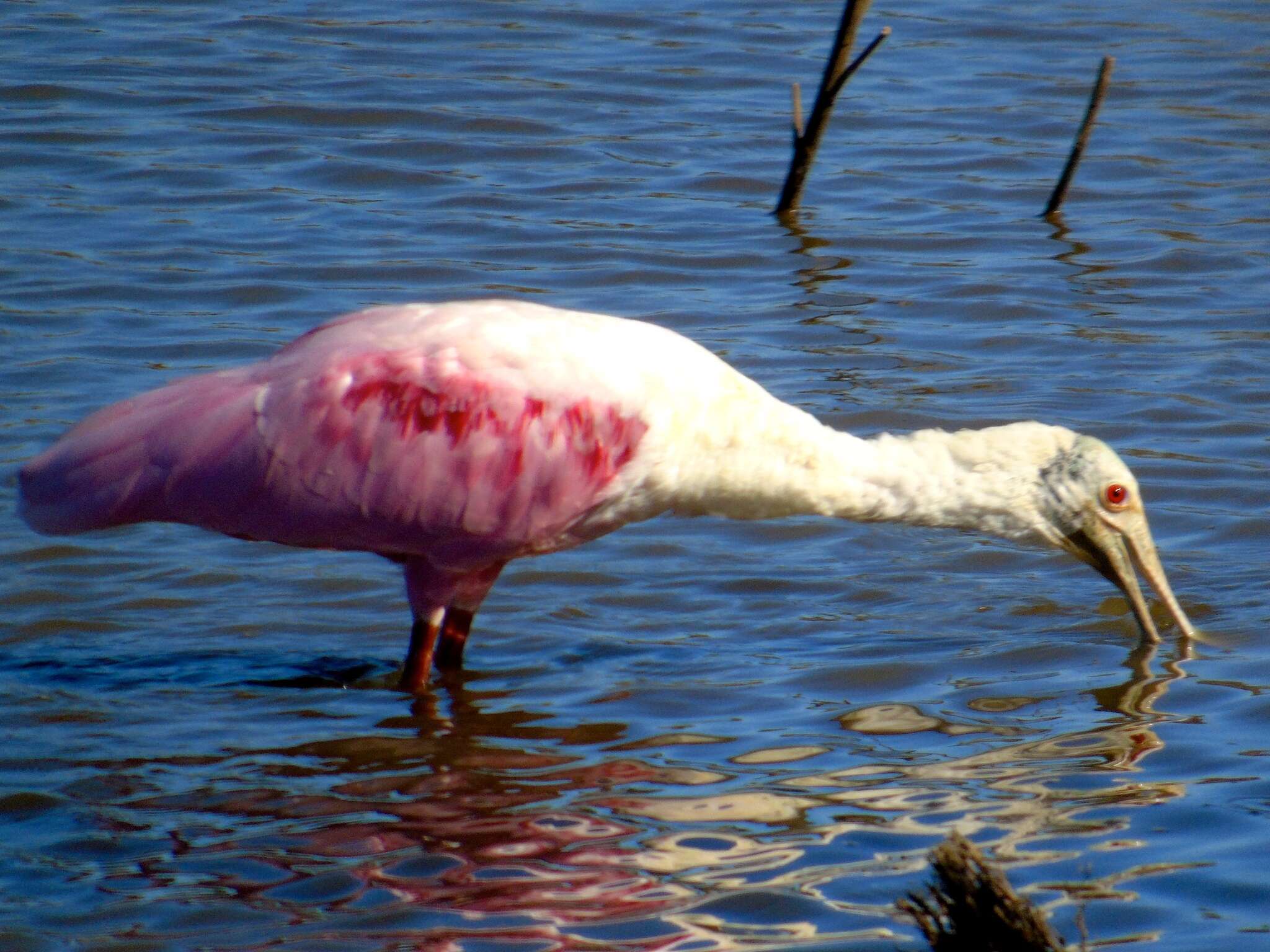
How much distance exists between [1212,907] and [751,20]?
12808 mm

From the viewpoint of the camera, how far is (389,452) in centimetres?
673

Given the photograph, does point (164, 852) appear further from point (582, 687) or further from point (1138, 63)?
point (1138, 63)

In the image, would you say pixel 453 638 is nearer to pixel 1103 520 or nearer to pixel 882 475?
pixel 882 475

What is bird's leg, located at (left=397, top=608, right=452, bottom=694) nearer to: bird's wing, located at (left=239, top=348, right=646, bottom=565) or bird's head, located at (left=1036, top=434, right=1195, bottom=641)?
bird's wing, located at (left=239, top=348, right=646, bottom=565)

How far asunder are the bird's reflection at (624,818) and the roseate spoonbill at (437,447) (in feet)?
2.13

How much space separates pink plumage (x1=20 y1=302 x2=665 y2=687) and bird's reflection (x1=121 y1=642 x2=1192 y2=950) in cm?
68

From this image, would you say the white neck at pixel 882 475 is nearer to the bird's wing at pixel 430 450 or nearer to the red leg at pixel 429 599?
the bird's wing at pixel 430 450

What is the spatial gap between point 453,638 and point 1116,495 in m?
2.43

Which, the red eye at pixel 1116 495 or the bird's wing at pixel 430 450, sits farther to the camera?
the red eye at pixel 1116 495

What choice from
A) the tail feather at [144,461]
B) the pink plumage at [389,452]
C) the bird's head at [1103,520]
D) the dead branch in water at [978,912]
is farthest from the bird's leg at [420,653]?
the dead branch in water at [978,912]

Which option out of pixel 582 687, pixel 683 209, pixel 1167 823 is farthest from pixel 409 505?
pixel 683 209

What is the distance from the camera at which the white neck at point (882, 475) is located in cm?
696

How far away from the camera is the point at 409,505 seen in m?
6.71

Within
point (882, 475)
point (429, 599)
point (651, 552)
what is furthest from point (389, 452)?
point (651, 552)
